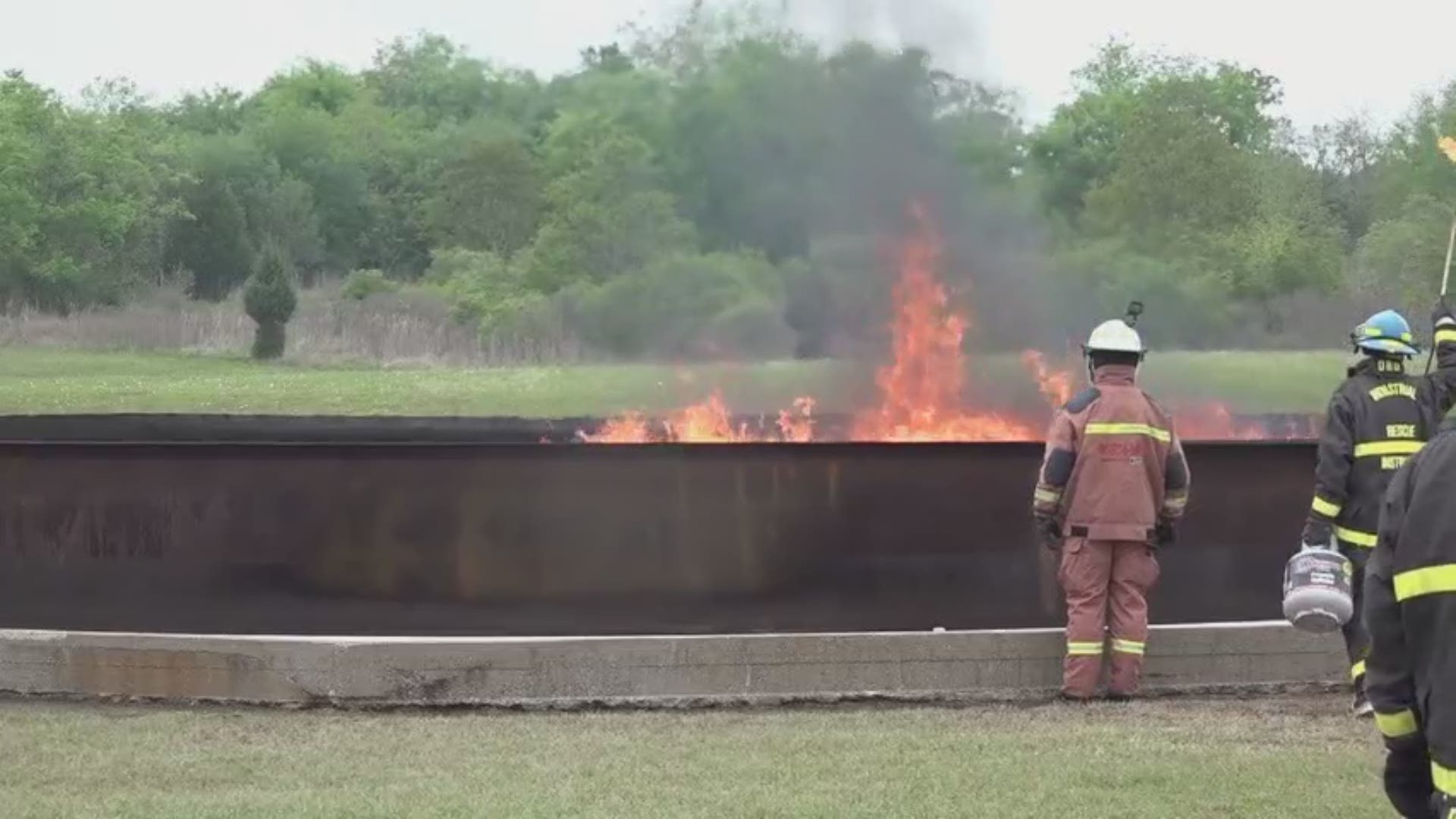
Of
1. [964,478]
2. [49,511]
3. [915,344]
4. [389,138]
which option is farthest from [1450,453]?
[389,138]

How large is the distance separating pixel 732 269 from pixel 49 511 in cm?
630

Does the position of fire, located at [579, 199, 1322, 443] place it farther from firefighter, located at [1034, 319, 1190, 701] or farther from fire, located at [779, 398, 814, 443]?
firefighter, located at [1034, 319, 1190, 701]

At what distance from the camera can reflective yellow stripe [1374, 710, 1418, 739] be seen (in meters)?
3.23

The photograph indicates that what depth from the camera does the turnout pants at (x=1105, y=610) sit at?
8.71m

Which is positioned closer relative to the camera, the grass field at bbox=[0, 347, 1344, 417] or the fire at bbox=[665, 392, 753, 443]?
the fire at bbox=[665, 392, 753, 443]

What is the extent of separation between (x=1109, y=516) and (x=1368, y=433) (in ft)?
4.83

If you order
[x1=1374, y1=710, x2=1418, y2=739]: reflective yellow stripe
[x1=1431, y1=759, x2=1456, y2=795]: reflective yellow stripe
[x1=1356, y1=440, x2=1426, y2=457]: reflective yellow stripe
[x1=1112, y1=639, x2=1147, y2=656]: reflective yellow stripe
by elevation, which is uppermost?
[x1=1356, y1=440, x2=1426, y2=457]: reflective yellow stripe

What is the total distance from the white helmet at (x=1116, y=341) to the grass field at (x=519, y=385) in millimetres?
4814

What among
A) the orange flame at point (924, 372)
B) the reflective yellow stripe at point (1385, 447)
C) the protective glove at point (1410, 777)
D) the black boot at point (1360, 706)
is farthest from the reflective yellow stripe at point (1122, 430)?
the protective glove at point (1410, 777)

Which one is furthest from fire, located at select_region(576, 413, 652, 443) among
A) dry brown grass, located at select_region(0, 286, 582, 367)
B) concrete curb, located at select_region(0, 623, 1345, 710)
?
concrete curb, located at select_region(0, 623, 1345, 710)

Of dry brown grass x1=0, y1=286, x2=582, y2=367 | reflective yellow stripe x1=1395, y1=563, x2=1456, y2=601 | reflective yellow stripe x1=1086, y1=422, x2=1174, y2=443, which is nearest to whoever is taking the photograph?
reflective yellow stripe x1=1395, y1=563, x2=1456, y2=601

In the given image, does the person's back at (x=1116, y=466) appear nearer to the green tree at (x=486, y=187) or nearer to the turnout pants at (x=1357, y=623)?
the turnout pants at (x=1357, y=623)

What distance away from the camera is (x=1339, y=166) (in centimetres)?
2248

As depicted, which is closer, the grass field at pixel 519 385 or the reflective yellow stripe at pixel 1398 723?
the reflective yellow stripe at pixel 1398 723
